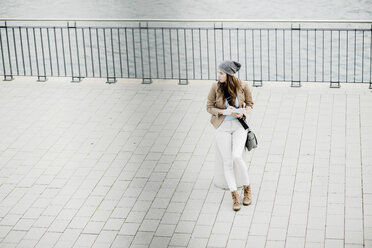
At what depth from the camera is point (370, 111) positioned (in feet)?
29.5

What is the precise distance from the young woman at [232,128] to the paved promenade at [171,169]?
27 cm

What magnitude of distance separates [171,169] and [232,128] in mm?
1278

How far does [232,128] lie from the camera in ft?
21.3

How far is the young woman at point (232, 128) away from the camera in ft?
20.9

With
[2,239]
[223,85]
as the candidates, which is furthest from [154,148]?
[2,239]

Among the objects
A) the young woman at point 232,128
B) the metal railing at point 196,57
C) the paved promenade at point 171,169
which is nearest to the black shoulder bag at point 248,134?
the young woman at point 232,128

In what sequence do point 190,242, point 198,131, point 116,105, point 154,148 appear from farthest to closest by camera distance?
point 116,105, point 198,131, point 154,148, point 190,242

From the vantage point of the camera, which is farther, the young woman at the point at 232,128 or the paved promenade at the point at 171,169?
the young woman at the point at 232,128

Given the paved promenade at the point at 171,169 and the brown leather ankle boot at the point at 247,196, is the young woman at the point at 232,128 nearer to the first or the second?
the brown leather ankle boot at the point at 247,196

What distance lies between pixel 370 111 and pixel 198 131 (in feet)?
7.74

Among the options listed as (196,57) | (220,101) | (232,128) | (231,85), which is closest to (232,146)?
(232,128)

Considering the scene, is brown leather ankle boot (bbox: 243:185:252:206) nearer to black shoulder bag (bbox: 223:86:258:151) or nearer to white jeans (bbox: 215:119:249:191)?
white jeans (bbox: 215:119:249:191)

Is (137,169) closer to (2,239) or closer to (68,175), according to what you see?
(68,175)

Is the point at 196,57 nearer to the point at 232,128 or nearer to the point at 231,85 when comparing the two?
the point at 232,128
